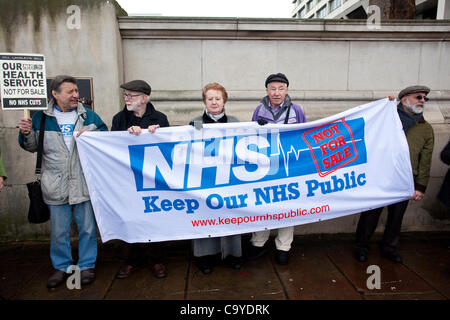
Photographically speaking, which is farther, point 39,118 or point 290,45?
point 290,45

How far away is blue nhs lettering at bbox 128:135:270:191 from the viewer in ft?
10.0

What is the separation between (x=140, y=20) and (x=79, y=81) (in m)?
1.15

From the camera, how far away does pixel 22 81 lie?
272 centimetres

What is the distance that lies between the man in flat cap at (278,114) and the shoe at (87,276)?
1668 mm

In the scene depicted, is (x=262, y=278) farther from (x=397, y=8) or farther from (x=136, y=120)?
(x=397, y=8)

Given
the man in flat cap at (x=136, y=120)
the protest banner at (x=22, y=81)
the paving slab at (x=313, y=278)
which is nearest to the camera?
the protest banner at (x=22, y=81)

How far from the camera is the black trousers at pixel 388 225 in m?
3.51

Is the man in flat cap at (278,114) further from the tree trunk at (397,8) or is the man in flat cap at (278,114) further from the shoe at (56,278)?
the tree trunk at (397,8)

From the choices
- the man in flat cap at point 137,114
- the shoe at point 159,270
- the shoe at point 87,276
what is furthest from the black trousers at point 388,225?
the shoe at point 87,276

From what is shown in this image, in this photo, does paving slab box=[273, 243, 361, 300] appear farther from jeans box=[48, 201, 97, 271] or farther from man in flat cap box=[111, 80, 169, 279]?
jeans box=[48, 201, 97, 271]

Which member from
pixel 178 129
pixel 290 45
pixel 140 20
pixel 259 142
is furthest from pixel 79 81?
pixel 290 45

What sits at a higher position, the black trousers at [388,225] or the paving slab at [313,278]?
the black trousers at [388,225]

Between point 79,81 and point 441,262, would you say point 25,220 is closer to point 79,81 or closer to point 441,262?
point 79,81

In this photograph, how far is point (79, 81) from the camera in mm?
3971
